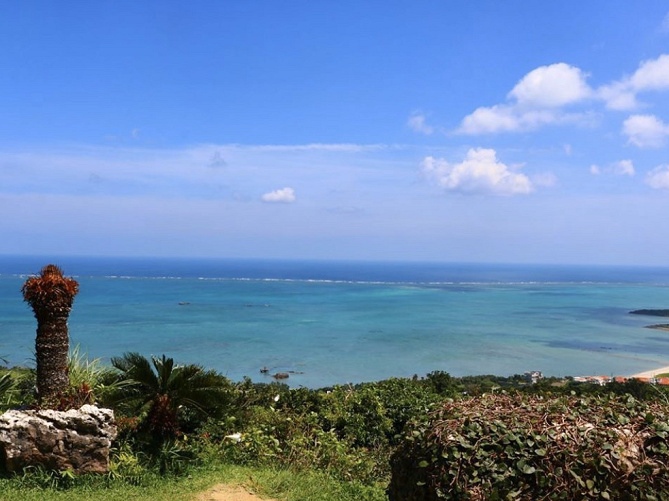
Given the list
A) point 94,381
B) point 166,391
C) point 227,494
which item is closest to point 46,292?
point 94,381

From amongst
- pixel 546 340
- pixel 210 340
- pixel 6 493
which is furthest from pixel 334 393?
pixel 546 340

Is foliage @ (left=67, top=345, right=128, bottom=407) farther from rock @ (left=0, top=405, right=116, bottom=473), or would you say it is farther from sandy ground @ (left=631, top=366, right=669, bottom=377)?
sandy ground @ (left=631, top=366, right=669, bottom=377)

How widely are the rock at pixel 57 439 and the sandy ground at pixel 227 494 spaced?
4.26 ft

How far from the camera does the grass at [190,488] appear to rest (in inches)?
230

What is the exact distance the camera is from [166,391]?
23.6ft

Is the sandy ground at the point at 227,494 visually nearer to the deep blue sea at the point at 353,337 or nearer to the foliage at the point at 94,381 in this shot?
the foliage at the point at 94,381

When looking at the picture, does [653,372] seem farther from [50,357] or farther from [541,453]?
[50,357]

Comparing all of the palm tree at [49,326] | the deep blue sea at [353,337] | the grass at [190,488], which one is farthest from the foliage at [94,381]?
the deep blue sea at [353,337]

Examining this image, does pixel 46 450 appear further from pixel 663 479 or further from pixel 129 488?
pixel 663 479

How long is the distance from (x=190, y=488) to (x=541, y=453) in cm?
429

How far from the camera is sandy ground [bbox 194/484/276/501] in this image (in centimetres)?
604

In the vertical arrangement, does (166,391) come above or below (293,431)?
above

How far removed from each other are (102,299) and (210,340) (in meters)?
41.7

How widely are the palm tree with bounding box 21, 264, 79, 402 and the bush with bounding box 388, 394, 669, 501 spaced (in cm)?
464
